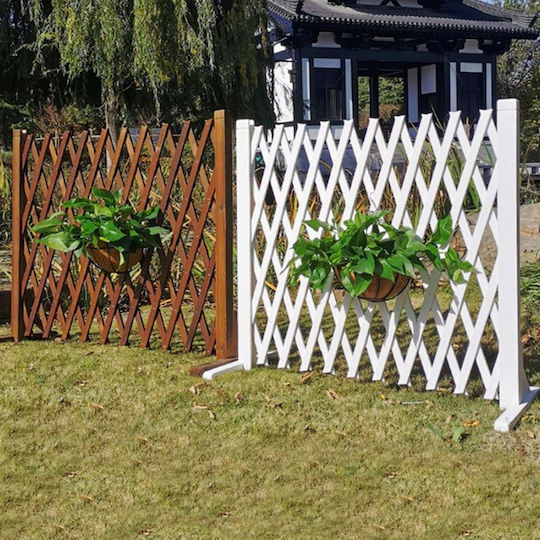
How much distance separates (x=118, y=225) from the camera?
5.21m

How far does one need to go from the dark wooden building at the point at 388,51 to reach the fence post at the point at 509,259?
55.1 feet

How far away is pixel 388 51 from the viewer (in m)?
24.2

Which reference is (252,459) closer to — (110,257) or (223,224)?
(223,224)

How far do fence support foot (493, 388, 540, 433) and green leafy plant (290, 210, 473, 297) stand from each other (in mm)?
671

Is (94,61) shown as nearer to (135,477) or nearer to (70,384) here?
(70,384)

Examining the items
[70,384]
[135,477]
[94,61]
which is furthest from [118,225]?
[94,61]

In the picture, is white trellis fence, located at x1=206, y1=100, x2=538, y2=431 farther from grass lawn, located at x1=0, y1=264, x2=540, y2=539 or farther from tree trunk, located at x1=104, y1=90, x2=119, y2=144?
tree trunk, located at x1=104, y1=90, x2=119, y2=144

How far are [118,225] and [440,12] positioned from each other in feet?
76.0

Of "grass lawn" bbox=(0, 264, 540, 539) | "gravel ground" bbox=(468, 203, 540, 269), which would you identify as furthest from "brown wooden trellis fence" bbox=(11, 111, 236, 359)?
"gravel ground" bbox=(468, 203, 540, 269)

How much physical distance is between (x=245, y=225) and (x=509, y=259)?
5.22 feet

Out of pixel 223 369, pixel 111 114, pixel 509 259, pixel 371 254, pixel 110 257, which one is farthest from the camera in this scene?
pixel 111 114

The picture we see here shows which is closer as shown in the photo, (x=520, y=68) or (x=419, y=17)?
(x=419, y=17)

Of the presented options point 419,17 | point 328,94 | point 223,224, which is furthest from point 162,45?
point 419,17

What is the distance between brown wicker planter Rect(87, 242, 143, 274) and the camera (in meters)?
5.22
